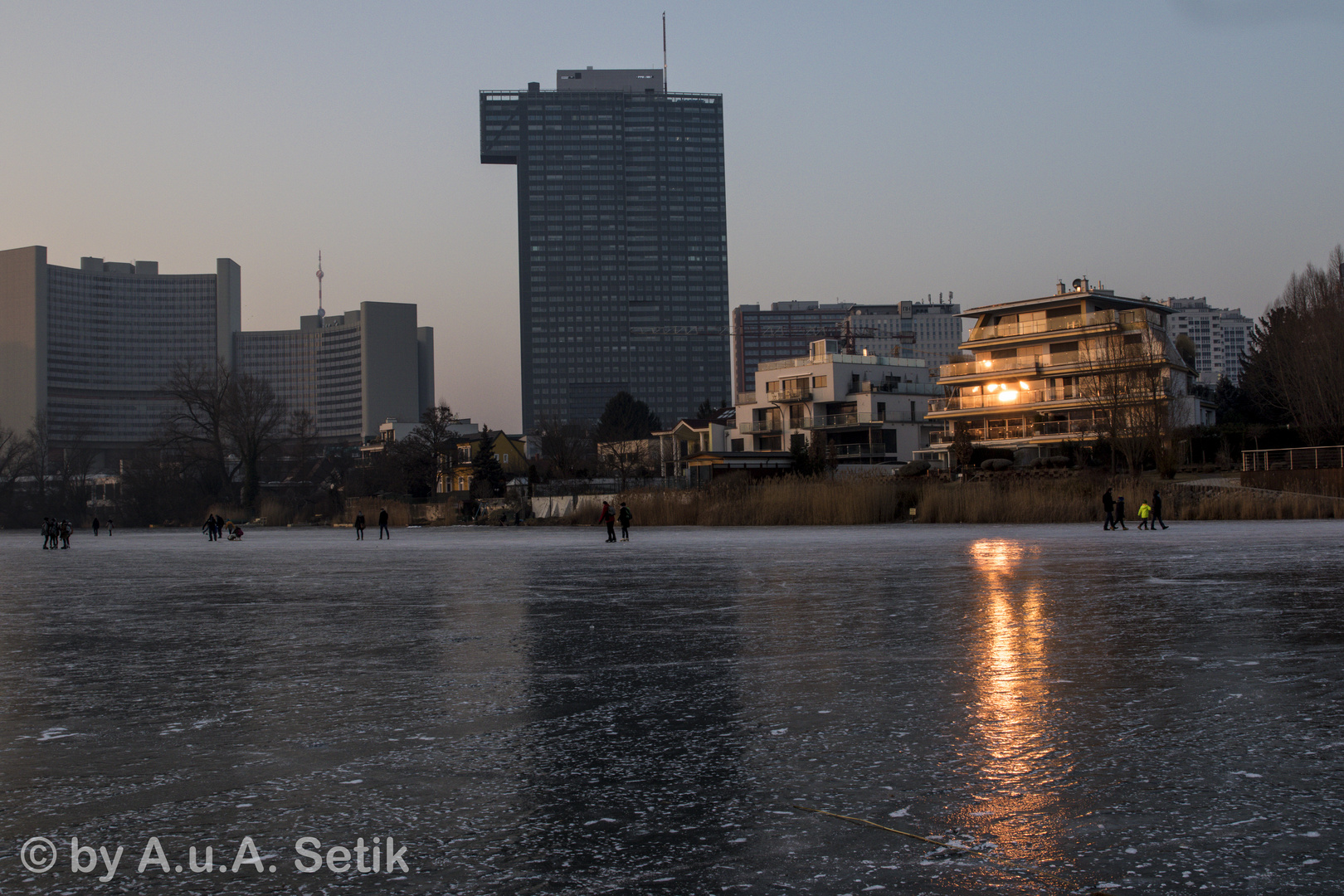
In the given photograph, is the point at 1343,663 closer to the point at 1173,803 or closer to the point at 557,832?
the point at 1173,803

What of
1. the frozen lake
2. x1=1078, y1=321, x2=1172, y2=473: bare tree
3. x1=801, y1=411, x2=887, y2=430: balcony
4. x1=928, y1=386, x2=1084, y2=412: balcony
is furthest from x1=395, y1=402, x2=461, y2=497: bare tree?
the frozen lake

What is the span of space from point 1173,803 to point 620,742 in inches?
106

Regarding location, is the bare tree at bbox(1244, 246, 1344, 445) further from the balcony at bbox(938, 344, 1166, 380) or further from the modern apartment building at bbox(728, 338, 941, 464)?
the modern apartment building at bbox(728, 338, 941, 464)

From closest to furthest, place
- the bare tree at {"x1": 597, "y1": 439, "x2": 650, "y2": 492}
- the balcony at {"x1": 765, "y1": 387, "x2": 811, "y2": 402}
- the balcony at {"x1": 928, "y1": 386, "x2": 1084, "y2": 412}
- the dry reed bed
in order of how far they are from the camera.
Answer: the dry reed bed → the balcony at {"x1": 928, "y1": 386, "x2": 1084, "y2": 412} → the balcony at {"x1": 765, "y1": 387, "x2": 811, "y2": 402} → the bare tree at {"x1": 597, "y1": 439, "x2": 650, "y2": 492}

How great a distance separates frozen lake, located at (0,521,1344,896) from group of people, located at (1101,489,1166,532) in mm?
16803

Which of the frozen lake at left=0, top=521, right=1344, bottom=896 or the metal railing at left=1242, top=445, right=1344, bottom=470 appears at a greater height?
the metal railing at left=1242, top=445, right=1344, bottom=470

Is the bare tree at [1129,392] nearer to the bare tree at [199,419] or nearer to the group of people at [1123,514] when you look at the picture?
the group of people at [1123,514]

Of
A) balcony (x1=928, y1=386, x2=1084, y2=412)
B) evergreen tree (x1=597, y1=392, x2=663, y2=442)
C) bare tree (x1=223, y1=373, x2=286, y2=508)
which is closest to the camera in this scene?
balcony (x1=928, y1=386, x2=1084, y2=412)

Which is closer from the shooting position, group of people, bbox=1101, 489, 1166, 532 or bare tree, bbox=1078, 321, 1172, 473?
group of people, bbox=1101, 489, 1166, 532

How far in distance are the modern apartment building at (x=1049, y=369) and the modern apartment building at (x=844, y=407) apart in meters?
8.62

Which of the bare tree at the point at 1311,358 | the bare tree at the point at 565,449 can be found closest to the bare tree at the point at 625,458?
the bare tree at the point at 565,449

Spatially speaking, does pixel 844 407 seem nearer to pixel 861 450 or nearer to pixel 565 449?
pixel 861 450

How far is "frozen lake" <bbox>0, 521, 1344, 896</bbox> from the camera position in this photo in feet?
12.3

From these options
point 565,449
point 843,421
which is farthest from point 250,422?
point 843,421
